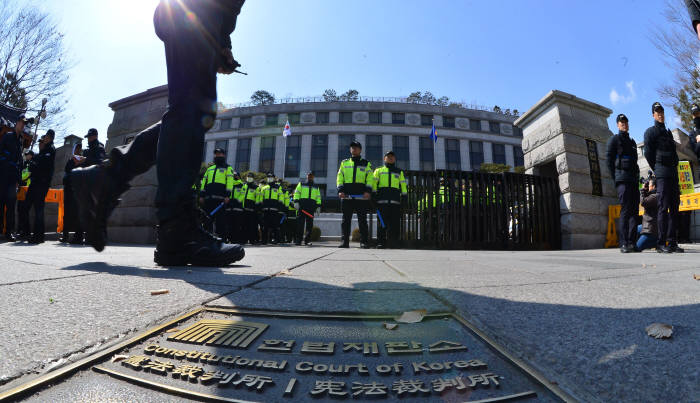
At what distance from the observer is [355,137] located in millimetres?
41188

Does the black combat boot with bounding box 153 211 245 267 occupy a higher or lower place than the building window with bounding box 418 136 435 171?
lower

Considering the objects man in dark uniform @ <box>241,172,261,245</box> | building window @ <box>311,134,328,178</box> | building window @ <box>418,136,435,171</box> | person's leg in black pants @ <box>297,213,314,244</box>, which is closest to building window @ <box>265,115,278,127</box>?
building window @ <box>311,134,328,178</box>

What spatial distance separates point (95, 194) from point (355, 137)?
39.7 metres

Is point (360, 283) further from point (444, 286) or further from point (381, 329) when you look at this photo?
point (381, 329)

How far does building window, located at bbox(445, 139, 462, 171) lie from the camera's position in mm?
41656

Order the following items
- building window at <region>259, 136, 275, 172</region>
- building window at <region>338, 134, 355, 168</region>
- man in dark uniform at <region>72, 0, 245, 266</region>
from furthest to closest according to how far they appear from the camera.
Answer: building window at <region>259, 136, 275, 172</region> → building window at <region>338, 134, 355, 168</region> → man in dark uniform at <region>72, 0, 245, 266</region>

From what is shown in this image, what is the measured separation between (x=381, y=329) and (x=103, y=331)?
708mm

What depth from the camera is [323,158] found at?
40.5m

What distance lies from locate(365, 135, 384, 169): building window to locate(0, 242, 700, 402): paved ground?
127 feet

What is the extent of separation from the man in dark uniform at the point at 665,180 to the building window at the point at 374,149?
3519cm

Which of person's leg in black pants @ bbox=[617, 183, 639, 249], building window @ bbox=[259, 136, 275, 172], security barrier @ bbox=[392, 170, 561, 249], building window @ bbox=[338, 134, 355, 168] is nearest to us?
person's leg in black pants @ bbox=[617, 183, 639, 249]

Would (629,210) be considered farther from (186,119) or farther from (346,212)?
(186,119)

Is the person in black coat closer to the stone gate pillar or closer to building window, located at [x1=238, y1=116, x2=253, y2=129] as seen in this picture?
the stone gate pillar

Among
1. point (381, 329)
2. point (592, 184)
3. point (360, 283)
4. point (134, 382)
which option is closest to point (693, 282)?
point (360, 283)
